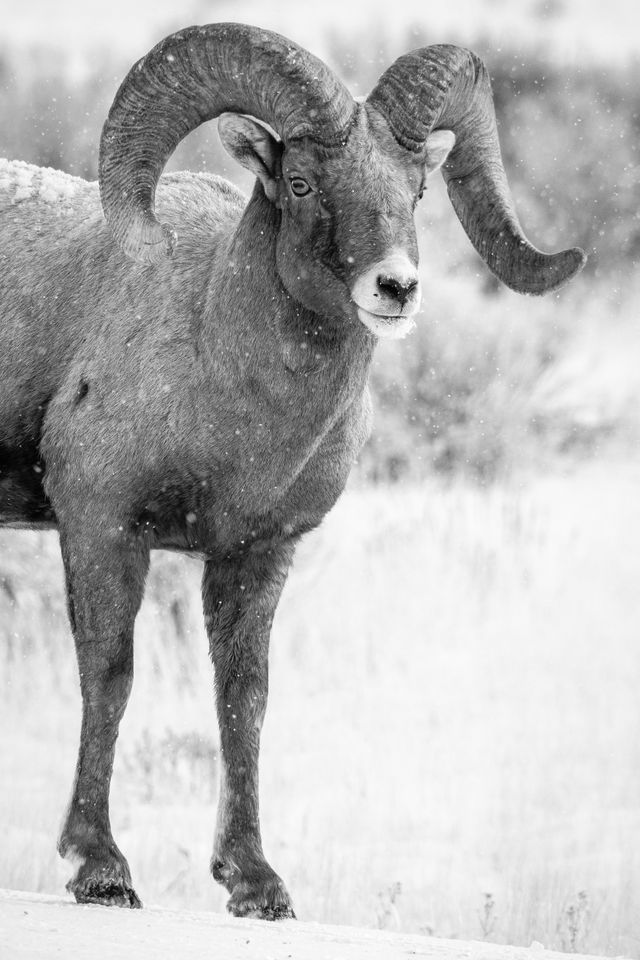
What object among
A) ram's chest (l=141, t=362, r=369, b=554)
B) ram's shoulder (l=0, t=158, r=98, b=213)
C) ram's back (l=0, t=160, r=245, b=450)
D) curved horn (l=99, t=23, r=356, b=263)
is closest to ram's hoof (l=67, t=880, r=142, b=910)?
ram's chest (l=141, t=362, r=369, b=554)

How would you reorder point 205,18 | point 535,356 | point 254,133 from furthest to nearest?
point 205,18 < point 535,356 < point 254,133

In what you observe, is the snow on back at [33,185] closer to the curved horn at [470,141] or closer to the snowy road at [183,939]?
the curved horn at [470,141]

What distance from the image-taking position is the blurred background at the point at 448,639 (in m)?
9.21

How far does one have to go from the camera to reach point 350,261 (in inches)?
198

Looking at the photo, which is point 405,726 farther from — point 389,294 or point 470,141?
point 389,294

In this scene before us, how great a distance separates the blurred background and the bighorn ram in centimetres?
244

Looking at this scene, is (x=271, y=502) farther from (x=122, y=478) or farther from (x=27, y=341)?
(x=27, y=341)

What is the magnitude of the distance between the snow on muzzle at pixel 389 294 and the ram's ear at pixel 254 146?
72cm

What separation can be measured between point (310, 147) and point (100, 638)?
2.06 metres

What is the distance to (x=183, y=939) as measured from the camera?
4371 mm

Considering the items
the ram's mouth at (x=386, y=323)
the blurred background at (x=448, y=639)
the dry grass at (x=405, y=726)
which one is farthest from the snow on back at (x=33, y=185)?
the dry grass at (x=405, y=726)

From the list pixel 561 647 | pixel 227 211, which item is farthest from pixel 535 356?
pixel 227 211

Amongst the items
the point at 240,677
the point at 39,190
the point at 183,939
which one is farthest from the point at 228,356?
the point at 183,939

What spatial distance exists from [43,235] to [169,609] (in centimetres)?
Result: 651
